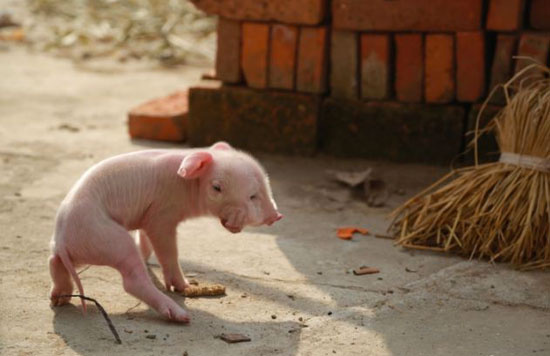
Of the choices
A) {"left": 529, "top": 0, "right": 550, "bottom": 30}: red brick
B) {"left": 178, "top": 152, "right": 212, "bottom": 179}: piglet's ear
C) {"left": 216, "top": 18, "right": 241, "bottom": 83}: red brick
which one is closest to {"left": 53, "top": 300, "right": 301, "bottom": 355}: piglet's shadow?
{"left": 178, "top": 152, "right": 212, "bottom": 179}: piglet's ear

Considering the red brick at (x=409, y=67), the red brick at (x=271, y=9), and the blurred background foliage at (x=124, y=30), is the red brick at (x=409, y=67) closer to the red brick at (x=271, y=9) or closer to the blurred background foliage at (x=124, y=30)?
the red brick at (x=271, y=9)

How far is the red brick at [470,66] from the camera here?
5.80 meters

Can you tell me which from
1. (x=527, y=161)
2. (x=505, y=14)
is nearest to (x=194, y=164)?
(x=527, y=161)

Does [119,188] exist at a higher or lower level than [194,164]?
lower

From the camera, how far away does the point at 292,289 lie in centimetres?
430

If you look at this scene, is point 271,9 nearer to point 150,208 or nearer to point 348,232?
point 348,232

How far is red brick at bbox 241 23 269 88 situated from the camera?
6254 mm

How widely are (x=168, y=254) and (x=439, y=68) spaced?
251 centimetres

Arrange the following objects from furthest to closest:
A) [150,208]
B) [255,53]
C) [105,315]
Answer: [255,53], [150,208], [105,315]

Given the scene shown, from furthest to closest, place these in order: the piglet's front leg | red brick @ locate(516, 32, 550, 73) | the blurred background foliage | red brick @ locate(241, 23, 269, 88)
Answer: the blurred background foliage → red brick @ locate(241, 23, 269, 88) → red brick @ locate(516, 32, 550, 73) → the piglet's front leg

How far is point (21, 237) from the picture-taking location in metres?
4.81

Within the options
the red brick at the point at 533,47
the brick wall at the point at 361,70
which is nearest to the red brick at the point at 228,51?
the brick wall at the point at 361,70

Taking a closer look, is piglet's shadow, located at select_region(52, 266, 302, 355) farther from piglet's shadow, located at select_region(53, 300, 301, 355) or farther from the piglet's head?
the piglet's head

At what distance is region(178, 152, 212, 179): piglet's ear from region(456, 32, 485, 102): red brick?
241cm
